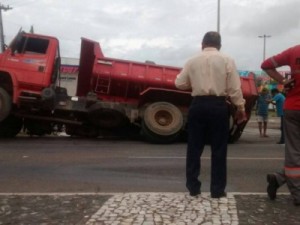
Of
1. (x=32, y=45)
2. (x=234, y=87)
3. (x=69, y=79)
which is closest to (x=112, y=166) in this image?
(x=234, y=87)

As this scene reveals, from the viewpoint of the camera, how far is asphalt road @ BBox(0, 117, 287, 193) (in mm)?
7123

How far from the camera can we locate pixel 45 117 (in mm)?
13727

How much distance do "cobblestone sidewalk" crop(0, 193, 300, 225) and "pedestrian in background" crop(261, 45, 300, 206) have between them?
0.70 ft

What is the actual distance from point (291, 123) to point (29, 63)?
30.0 feet

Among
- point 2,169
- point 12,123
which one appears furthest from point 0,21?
point 2,169

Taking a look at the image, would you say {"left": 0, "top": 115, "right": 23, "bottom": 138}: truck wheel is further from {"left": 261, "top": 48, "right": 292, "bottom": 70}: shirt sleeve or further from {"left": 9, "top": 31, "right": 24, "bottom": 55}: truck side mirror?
{"left": 261, "top": 48, "right": 292, "bottom": 70}: shirt sleeve

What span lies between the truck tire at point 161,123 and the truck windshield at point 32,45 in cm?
311

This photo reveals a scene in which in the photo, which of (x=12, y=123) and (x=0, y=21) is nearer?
(x=12, y=123)

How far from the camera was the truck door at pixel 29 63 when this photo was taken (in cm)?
1315

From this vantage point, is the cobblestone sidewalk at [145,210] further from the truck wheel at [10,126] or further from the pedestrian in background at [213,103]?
the truck wheel at [10,126]

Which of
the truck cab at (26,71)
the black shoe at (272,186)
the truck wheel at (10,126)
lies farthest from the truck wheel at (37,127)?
the black shoe at (272,186)

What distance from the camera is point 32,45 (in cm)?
1358

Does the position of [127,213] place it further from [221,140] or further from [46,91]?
[46,91]

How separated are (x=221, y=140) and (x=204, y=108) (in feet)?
1.22
